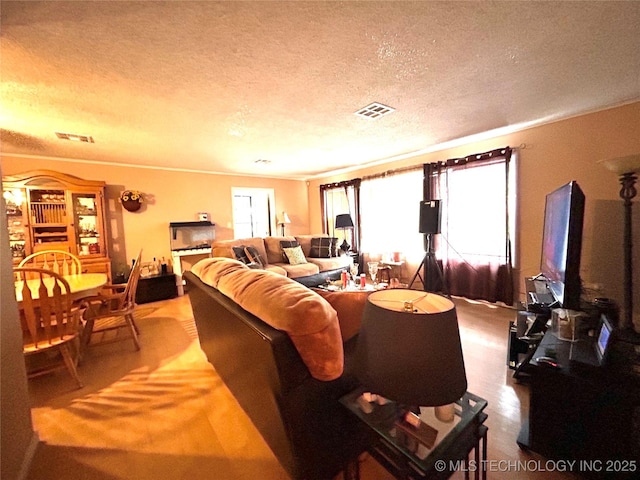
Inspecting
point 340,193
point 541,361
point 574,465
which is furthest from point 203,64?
point 340,193

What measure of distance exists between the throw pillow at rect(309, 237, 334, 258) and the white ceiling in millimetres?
2170

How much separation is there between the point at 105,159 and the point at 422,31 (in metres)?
4.64

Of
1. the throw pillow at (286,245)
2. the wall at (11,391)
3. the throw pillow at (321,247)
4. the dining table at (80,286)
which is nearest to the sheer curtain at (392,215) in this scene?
the throw pillow at (321,247)

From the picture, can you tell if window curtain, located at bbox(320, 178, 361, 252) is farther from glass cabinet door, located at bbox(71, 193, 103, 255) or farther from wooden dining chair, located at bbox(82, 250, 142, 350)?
glass cabinet door, located at bbox(71, 193, 103, 255)

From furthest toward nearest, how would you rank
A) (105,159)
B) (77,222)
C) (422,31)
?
(105,159) → (77,222) → (422,31)

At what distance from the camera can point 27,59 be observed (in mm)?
1557

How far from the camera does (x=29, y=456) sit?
1.34m

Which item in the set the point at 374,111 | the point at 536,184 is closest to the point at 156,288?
the point at 374,111

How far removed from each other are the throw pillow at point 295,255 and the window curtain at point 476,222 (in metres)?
2.17

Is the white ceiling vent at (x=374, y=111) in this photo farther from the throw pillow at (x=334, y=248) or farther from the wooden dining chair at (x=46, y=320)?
the wooden dining chair at (x=46, y=320)

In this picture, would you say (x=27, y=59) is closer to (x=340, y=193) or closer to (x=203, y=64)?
(x=203, y=64)

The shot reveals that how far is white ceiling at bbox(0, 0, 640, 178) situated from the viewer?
4.29 feet

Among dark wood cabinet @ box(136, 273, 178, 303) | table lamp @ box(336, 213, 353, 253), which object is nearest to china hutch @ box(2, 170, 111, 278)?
dark wood cabinet @ box(136, 273, 178, 303)

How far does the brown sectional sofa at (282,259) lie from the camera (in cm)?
414
